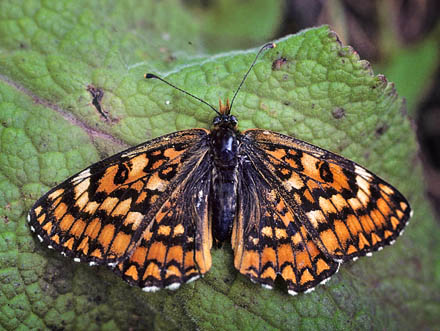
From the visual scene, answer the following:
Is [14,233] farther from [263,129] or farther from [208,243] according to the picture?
[263,129]

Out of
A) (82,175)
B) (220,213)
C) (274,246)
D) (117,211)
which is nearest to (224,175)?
(220,213)

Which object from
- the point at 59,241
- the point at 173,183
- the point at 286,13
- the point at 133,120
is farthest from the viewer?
the point at 286,13

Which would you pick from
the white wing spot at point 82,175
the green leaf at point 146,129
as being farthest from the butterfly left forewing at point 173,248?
the white wing spot at point 82,175

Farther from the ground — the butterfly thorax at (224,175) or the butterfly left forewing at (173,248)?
the butterfly thorax at (224,175)

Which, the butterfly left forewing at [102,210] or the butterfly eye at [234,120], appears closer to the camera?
the butterfly left forewing at [102,210]

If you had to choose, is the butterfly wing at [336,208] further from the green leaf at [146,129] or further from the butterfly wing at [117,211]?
the butterfly wing at [117,211]

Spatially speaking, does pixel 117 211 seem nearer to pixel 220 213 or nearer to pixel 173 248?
pixel 173 248


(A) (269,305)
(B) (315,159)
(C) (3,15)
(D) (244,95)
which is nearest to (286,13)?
(D) (244,95)
